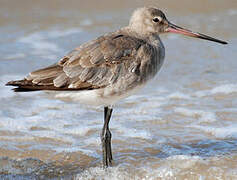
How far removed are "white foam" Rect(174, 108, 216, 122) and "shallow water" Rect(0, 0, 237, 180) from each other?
1cm

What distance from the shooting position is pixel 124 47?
517 cm

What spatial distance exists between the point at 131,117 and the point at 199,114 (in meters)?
0.82

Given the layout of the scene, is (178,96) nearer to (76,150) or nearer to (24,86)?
(76,150)

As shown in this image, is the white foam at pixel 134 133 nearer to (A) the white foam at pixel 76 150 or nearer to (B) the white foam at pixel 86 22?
(A) the white foam at pixel 76 150

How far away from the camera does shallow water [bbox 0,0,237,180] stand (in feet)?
17.4

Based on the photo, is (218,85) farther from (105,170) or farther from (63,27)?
(63,27)

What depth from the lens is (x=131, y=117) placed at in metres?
6.65

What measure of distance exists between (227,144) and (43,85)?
2145 millimetres

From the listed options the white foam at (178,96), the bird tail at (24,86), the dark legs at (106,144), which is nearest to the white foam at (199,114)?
the white foam at (178,96)

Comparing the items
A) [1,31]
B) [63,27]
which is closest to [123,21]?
[63,27]

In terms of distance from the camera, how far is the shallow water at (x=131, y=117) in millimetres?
5312

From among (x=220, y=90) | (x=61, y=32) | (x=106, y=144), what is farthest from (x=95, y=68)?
(x=61, y=32)

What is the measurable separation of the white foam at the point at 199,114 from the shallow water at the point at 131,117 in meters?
0.01

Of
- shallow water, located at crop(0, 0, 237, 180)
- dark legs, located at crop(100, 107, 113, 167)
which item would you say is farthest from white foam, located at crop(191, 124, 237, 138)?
dark legs, located at crop(100, 107, 113, 167)
